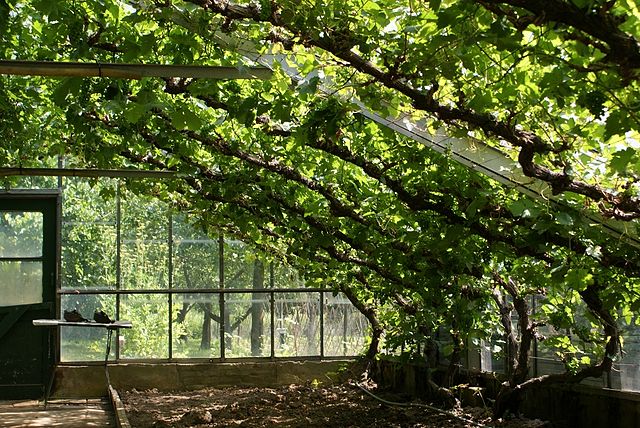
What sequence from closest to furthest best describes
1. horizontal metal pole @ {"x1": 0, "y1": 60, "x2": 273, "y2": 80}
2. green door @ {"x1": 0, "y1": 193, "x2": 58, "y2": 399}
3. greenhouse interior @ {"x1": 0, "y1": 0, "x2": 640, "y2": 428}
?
1. greenhouse interior @ {"x1": 0, "y1": 0, "x2": 640, "y2": 428}
2. horizontal metal pole @ {"x1": 0, "y1": 60, "x2": 273, "y2": 80}
3. green door @ {"x1": 0, "y1": 193, "x2": 58, "y2": 399}

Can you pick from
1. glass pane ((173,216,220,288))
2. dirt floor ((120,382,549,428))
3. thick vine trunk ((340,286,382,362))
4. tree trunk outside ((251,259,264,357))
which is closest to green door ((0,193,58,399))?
dirt floor ((120,382,549,428))

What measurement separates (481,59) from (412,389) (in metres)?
7.04


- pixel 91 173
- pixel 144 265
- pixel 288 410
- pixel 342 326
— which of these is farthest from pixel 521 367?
pixel 144 265

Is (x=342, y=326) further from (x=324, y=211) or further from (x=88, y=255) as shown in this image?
(x=324, y=211)

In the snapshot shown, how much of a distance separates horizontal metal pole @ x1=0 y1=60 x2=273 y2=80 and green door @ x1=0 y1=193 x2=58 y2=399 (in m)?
7.93

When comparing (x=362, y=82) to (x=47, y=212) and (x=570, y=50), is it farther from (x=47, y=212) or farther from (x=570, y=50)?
(x=47, y=212)

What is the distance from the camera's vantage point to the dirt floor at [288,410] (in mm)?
8023

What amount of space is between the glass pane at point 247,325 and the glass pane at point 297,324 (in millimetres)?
156

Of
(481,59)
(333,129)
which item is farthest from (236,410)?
(481,59)

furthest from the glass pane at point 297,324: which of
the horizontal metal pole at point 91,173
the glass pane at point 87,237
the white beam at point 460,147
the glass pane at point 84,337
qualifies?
the white beam at point 460,147

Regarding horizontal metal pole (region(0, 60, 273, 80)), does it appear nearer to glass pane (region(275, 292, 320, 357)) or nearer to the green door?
the green door

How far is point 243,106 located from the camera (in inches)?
181

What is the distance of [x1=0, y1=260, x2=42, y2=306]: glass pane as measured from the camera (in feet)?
38.8

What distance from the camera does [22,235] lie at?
1195 cm
